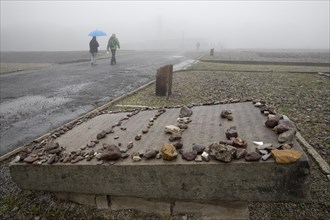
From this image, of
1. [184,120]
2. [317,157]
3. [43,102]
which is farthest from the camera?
[43,102]

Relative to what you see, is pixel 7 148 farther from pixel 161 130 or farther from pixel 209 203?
pixel 209 203

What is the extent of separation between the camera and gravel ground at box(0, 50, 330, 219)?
2.88 meters

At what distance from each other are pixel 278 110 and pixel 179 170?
5.02m

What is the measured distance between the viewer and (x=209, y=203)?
2.66 meters

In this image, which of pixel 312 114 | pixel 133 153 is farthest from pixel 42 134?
pixel 312 114

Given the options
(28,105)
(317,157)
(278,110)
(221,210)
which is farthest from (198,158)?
(28,105)

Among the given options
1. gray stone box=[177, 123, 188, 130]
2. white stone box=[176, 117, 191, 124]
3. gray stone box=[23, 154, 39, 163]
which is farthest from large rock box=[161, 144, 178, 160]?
gray stone box=[23, 154, 39, 163]

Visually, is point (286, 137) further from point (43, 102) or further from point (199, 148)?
point (43, 102)

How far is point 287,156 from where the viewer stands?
2289 millimetres

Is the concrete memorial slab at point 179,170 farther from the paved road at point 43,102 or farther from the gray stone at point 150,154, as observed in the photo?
the paved road at point 43,102

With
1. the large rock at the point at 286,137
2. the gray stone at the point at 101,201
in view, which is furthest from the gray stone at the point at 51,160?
the large rock at the point at 286,137

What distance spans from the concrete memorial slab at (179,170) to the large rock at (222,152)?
0.12 ft

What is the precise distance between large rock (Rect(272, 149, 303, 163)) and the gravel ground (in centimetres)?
86

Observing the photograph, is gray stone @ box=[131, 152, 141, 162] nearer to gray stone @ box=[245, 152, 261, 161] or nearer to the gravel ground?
the gravel ground
